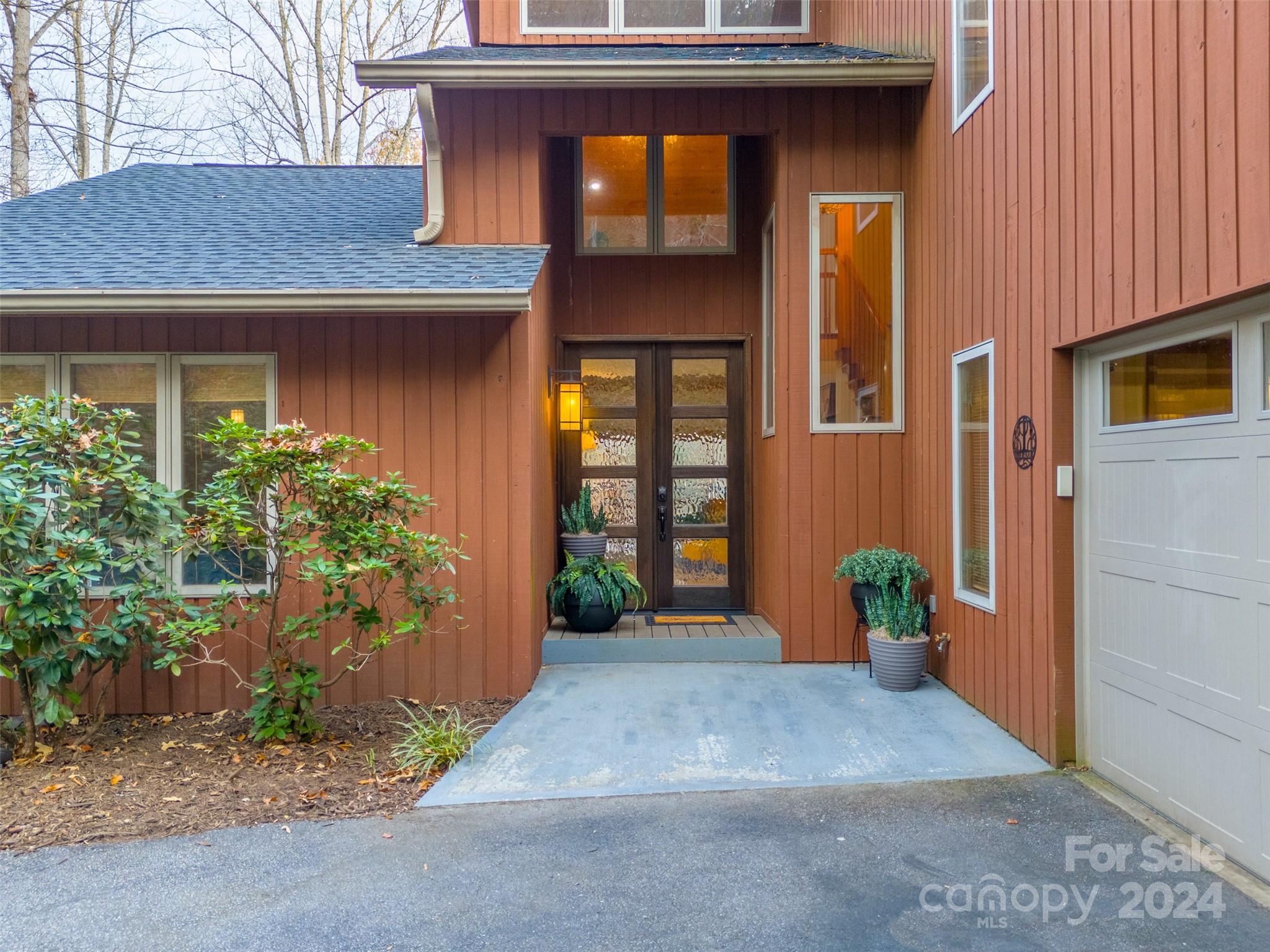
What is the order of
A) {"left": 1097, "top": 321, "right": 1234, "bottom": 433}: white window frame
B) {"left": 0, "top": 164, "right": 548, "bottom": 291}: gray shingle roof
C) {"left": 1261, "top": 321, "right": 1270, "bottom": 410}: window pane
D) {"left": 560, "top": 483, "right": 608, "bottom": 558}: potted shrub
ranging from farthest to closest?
1. {"left": 560, "top": 483, "right": 608, "bottom": 558}: potted shrub
2. {"left": 0, "top": 164, "right": 548, "bottom": 291}: gray shingle roof
3. {"left": 1097, "top": 321, "right": 1234, "bottom": 433}: white window frame
4. {"left": 1261, "top": 321, "right": 1270, "bottom": 410}: window pane

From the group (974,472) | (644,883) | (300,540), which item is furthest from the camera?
(974,472)

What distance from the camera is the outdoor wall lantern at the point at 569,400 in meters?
6.03

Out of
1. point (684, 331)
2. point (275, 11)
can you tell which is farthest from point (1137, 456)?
point (275, 11)

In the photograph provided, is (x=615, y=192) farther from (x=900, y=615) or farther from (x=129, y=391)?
(x=900, y=615)

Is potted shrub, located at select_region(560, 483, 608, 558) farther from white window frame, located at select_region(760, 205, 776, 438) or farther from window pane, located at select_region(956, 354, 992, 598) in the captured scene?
window pane, located at select_region(956, 354, 992, 598)

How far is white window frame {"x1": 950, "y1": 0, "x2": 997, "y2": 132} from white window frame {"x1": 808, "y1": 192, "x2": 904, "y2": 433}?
2.38 ft

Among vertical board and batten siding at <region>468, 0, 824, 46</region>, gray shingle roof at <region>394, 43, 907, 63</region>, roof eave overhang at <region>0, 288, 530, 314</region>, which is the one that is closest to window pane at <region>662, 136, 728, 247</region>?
gray shingle roof at <region>394, 43, 907, 63</region>

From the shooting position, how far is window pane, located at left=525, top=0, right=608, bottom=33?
21.1 feet

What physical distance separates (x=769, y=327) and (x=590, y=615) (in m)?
2.40

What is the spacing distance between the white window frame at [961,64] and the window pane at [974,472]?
4.33ft

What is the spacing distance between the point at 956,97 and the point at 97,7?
11593mm

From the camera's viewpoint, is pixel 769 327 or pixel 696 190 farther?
pixel 696 190

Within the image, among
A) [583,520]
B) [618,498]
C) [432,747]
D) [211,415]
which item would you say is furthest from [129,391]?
[618,498]

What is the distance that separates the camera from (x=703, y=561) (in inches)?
244
